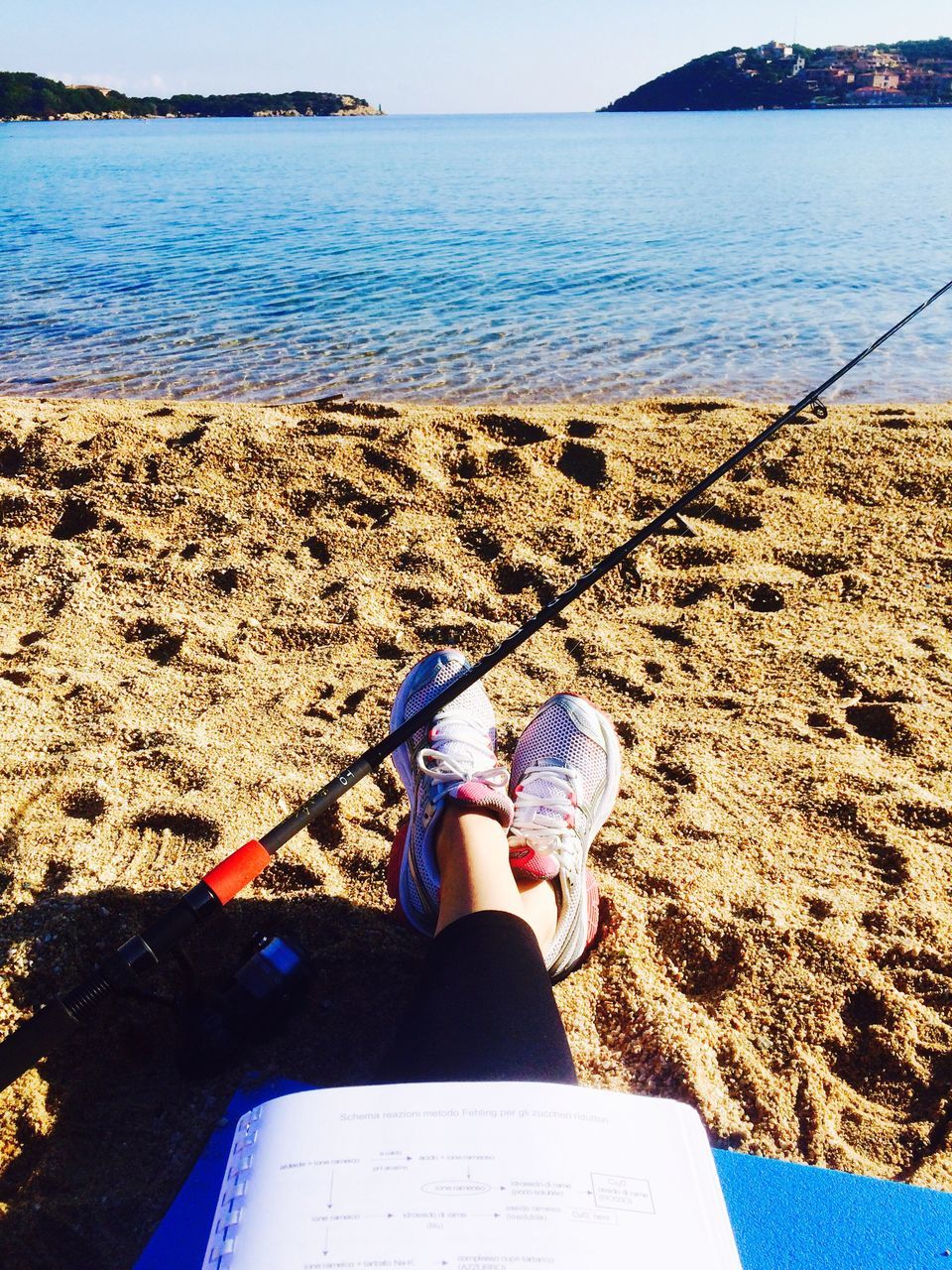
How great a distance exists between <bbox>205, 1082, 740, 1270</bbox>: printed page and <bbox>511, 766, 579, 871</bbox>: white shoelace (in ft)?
2.92

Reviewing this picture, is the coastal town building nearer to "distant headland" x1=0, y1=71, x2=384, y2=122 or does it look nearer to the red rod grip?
"distant headland" x1=0, y1=71, x2=384, y2=122

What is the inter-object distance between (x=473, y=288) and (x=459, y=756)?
1028cm

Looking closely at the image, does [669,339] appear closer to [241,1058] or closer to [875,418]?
[875,418]

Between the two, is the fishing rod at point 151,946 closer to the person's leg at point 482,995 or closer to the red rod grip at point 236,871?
the red rod grip at point 236,871

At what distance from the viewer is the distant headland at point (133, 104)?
278 ft

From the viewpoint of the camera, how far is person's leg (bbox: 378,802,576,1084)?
4.55ft

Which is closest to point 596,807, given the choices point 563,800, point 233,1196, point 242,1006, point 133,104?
point 563,800

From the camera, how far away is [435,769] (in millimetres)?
2250

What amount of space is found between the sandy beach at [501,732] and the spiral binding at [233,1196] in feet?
1.78

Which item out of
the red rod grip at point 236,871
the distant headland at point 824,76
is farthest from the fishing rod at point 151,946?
the distant headland at point 824,76

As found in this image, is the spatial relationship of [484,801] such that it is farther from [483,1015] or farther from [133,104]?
[133,104]

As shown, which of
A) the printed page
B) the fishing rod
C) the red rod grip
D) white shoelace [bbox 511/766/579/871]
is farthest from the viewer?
white shoelace [bbox 511/766/579/871]

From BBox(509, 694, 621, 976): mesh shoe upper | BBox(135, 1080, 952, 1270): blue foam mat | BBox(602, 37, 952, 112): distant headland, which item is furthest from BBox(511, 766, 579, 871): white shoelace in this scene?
BBox(602, 37, 952, 112): distant headland

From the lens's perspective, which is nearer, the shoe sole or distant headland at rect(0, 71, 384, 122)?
the shoe sole
